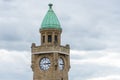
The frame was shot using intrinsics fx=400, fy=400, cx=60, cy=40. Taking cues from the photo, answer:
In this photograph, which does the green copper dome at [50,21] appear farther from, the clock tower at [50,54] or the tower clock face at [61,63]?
the tower clock face at [61,63]

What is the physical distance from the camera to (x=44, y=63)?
259ft

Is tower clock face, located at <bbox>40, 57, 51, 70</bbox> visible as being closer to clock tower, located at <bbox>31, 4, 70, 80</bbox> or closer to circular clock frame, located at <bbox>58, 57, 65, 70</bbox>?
clock tower, located at <bbox>31, 4, 70, 80</bbox>

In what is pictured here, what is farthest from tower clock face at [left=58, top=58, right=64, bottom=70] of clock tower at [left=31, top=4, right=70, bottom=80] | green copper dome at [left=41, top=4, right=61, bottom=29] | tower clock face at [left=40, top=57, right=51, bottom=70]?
green copper dome at [left=41, top=4, right=61, bottom=29]

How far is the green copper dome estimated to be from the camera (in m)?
78.2

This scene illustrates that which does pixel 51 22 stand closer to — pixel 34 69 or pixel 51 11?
pixel 51 11

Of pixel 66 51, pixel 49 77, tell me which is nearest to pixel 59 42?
pixel 66 51

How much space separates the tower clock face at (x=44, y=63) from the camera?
3078 inches

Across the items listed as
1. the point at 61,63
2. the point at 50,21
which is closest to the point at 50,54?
the point at 61,63

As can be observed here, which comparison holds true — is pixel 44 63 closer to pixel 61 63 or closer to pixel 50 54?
A: pixel 50 54

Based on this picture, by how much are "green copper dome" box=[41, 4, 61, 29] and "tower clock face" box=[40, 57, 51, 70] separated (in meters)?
6.30

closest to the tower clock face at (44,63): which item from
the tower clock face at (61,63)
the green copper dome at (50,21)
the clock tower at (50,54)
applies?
the clock tower at (50,54)

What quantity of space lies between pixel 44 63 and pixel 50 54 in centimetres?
249

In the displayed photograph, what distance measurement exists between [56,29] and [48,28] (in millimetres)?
1589

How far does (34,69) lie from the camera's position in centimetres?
7956
